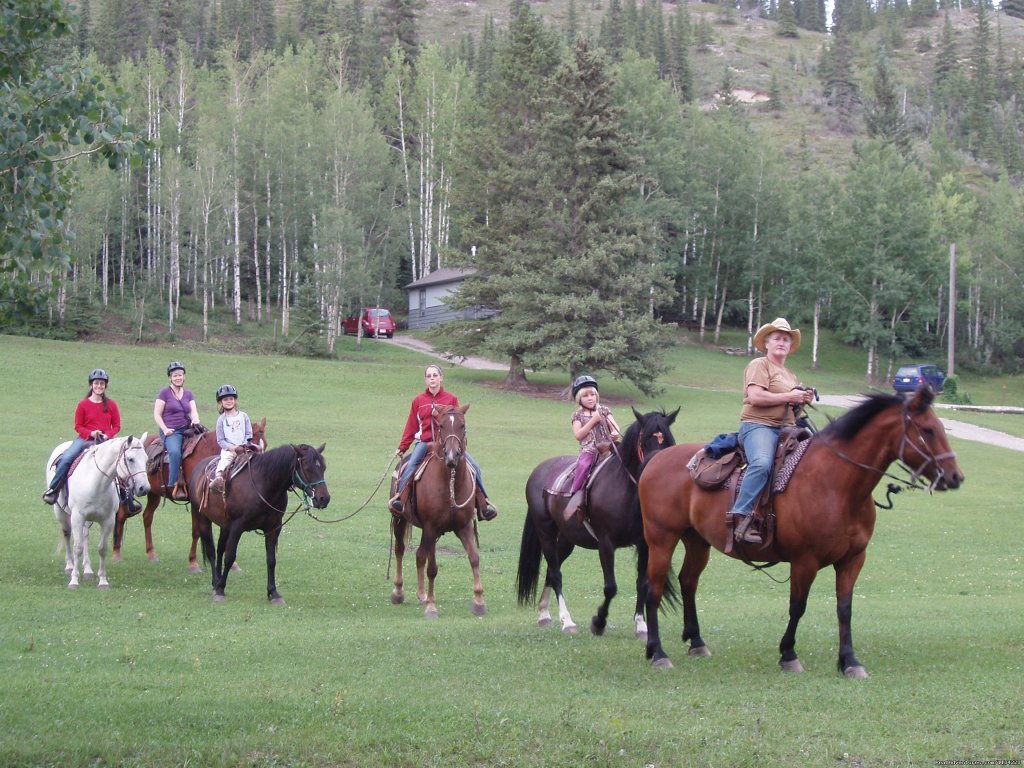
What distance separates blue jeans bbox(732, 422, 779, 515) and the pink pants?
2879 millimetres

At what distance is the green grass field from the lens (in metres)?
7.45

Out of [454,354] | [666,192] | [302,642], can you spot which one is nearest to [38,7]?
[302,642]

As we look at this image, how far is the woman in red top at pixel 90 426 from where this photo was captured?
55.1ft

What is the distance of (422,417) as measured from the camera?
14.9 meters

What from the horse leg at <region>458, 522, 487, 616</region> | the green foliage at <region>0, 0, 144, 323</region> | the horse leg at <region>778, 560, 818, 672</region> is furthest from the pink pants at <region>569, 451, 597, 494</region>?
the green foliage at <region>0, 0, 144, 323</region>

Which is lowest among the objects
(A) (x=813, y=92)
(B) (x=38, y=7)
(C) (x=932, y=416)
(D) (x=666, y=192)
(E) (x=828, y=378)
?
(E) (x=828, y=378)

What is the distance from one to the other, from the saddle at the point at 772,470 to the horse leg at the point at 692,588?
1.03 meters

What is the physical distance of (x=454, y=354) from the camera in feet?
179

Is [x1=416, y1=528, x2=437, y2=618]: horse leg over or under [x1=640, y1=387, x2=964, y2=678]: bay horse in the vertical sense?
under

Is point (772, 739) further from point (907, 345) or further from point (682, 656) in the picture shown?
point (907, 345)

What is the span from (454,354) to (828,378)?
28.5 meters

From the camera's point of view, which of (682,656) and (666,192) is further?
(666,192)

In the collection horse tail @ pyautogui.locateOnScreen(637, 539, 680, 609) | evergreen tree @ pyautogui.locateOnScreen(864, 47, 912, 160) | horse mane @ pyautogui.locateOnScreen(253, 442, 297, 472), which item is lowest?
horse tail @ pyautogui.locateOnScreen(637, 539, 680, 609)

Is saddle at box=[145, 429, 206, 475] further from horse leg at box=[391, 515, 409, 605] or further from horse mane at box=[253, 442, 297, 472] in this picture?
horse leg at box=[391, 515, 409, 605]
